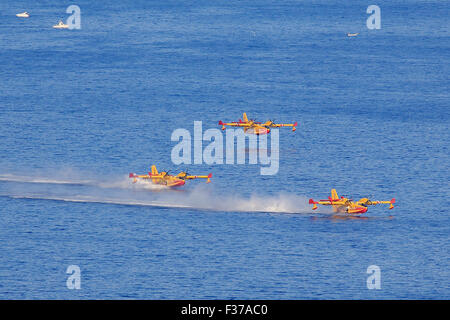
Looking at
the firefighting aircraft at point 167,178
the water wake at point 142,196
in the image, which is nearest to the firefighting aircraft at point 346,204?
the water wake at point 142,196

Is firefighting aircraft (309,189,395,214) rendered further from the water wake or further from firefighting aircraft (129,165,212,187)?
firefighting aircraft (129,165,212,187)

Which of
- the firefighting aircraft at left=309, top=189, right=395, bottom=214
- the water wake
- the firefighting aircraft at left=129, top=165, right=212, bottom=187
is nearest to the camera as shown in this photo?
the firefighting aircraft at left=309, top=189, right=395, bottom=214

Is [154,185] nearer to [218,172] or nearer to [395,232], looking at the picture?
[218,172]

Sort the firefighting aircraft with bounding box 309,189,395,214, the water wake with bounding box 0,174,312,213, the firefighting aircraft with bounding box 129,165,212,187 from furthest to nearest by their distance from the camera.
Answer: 1. the firefighting aircraft with bounding box 129,165,212,187
2. the water wake with bounding box 0,174,312,213
3. the firefighting aircraft with bounding box 309,189,395,214

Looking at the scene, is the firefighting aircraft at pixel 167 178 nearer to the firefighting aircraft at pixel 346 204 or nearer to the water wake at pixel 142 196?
the water wake at pixel 142 196

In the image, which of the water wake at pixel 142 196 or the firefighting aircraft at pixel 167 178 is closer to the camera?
the water wake at pixel 142 196

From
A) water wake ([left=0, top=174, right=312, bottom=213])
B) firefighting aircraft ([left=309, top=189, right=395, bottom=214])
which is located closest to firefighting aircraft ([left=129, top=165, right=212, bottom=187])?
water wake ([left=0, top=174, right=312, bottom=213])

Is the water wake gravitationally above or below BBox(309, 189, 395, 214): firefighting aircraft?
above
